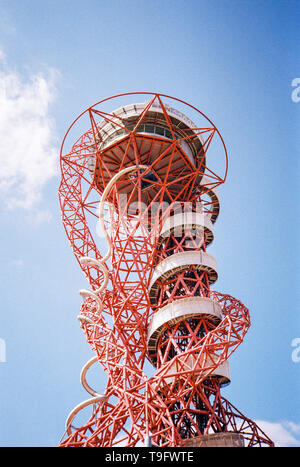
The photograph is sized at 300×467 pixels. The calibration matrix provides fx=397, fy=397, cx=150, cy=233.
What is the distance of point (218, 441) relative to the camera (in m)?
30.3

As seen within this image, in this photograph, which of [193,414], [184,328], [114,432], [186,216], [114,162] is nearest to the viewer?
[114,432]

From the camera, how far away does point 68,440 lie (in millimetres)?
35344

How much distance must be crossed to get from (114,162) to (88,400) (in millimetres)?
25755

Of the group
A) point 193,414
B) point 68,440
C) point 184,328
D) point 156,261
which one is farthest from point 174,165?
point 68,440

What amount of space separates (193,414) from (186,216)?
1990 cm

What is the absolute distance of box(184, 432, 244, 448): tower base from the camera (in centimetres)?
3008

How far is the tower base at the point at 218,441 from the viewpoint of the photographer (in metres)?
30.1

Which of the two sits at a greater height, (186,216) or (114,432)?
(186,216)

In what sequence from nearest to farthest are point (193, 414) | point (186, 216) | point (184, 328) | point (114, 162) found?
point (193, 414)
point (184, 328)
point (186, 216)
point (114, 162)

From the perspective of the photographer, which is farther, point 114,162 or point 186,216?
point 114,162

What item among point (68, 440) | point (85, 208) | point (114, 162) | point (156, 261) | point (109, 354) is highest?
point (114, 162)

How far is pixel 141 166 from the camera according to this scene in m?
42.3

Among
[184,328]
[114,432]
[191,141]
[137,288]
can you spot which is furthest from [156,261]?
[114,432]

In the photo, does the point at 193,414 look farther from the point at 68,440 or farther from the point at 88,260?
the point at 88,260
